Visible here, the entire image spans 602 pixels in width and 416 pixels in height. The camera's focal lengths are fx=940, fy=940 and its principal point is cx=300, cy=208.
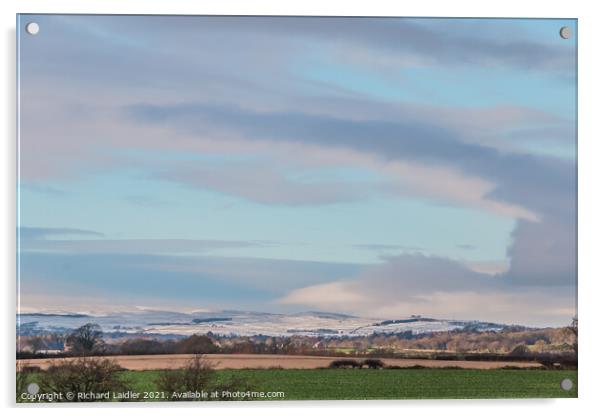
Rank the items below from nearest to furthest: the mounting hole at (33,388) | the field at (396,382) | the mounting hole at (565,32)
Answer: the mounting hole at (33,388), the field at (396,382), the mounting hole at (565,32)

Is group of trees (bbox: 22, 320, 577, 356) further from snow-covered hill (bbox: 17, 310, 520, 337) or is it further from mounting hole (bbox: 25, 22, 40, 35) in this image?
mounting hole (bbox: 25, 22, 40, 35)

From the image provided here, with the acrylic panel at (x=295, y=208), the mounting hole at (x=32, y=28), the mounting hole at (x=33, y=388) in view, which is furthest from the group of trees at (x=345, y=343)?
the mounting hole at (x=32, y=28)

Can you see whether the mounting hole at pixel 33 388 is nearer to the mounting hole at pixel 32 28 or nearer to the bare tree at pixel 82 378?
the bare tree at pixel 82 378

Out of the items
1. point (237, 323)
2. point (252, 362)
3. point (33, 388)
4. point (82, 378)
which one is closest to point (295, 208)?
point (237, 323)

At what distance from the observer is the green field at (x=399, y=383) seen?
4.86 meters

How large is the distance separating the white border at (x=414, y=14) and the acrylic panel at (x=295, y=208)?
0.19 feet

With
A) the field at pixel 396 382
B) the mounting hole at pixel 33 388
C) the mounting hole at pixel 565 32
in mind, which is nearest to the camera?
the mounting hole at pixel 33 388

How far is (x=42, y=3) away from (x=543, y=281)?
2979 mm

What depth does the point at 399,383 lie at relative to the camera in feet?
16.0

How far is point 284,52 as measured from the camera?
491cm

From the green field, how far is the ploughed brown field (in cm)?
3

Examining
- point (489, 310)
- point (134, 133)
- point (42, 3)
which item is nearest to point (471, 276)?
point (489, 310)

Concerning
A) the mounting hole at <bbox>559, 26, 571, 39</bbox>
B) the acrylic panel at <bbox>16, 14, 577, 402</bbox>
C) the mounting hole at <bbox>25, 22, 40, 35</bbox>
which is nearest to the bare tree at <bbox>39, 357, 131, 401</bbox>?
the acrylic panel at <bbox>16, 14, 577, 402</bbox>
